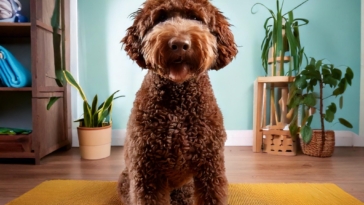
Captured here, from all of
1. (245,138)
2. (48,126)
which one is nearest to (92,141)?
(48,126)

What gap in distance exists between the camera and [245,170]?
1740 millimetres

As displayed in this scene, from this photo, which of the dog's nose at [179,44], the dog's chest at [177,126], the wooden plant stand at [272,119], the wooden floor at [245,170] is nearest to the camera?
the dog's nose at [179,44]

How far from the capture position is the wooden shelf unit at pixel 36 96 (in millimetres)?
1866

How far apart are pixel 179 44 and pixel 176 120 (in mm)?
237

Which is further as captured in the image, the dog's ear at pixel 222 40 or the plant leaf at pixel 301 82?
the plant leaf at pixel 301 82

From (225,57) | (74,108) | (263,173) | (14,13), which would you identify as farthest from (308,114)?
(14,13)

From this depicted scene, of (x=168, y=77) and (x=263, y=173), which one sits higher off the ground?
A: (x=168, y=77)

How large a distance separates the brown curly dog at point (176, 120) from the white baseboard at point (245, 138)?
1505 millimetres

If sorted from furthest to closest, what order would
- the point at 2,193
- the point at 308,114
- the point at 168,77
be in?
the point at 308,114 < the point at 2,193 < the point at 168,77

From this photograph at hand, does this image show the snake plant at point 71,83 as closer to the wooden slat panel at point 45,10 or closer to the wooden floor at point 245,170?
the wooden slat panel at point 45,10

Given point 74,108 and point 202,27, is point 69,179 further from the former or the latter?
point 202,27

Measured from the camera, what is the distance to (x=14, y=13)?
1.91 metres

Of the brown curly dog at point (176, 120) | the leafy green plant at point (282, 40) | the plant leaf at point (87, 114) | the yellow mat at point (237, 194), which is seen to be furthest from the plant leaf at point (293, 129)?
the plant leaf at point (87, 114)

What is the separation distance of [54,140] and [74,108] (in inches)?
14.6
